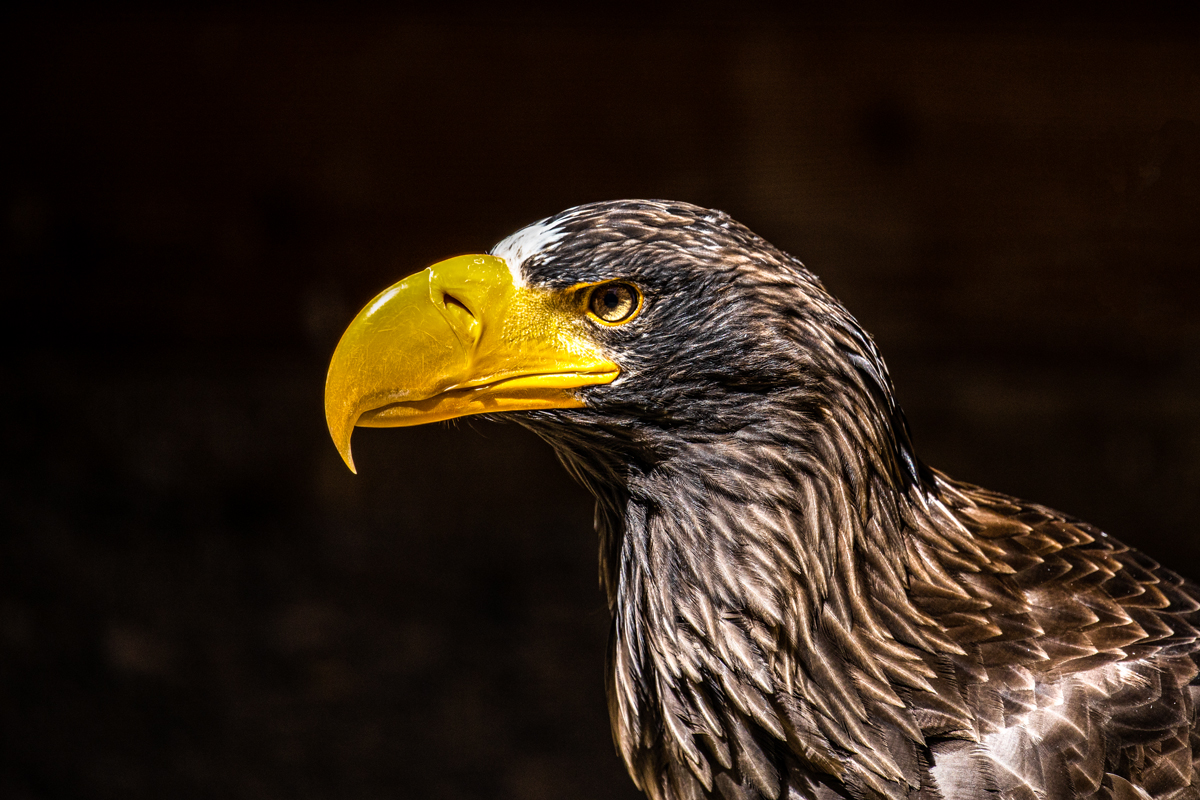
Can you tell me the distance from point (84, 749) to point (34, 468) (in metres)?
1.56

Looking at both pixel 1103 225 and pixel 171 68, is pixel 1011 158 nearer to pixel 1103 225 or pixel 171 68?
pixel 1103 225

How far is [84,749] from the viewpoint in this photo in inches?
144

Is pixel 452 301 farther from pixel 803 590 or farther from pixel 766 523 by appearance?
pixel 803 590

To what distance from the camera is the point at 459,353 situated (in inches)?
57.2

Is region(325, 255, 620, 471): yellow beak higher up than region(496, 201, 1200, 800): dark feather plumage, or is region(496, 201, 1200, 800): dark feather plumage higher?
region(325, 255, 620, 471): yellow beak

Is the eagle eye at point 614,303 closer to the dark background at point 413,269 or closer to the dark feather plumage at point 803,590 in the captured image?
the dark feather plumage at point 803,590

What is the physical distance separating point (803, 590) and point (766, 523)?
0.38ft

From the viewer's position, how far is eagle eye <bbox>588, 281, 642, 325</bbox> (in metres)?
1.49

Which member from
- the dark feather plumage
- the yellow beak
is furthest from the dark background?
the yellow beak

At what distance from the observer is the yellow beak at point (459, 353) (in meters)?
1.45

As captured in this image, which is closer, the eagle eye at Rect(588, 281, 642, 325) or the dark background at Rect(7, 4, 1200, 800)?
the eagle eye at Rect(588, 281, 642, 325)

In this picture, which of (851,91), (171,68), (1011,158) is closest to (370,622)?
(171,68)

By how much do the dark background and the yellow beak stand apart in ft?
8.28

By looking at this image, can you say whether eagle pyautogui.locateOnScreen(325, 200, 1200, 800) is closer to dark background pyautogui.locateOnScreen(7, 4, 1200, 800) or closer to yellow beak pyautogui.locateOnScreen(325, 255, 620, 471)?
yellow beak pyautogui.locateOnScreen(325, 255, 620, 471)
